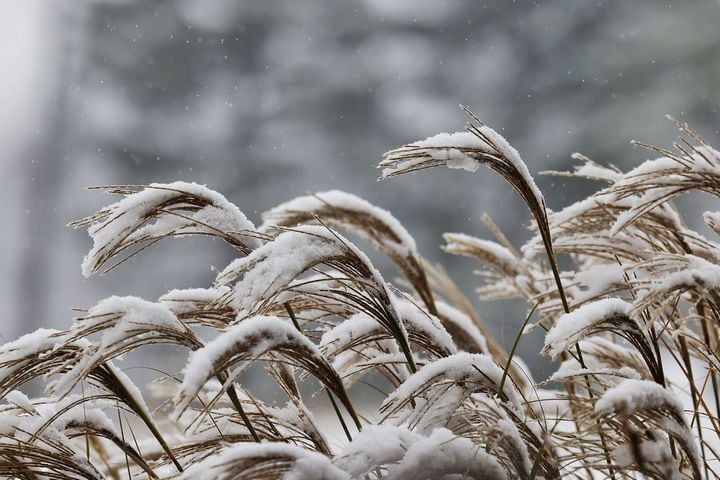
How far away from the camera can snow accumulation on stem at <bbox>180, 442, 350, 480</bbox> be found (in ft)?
1.61

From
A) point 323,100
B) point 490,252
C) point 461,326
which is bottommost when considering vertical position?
point 461,326

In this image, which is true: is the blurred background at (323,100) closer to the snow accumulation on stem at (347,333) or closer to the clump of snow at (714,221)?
the clump of snow at (714,221)

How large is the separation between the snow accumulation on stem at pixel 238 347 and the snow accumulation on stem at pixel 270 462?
0.04 m

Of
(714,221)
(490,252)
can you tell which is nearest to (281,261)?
(714,221)

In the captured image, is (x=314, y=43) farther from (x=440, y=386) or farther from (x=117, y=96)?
(x=440, y=386)

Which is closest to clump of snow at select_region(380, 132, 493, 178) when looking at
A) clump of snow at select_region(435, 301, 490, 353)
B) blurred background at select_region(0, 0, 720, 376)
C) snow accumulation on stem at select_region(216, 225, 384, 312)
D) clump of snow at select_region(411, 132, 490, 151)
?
clump of snow at select_region(411, 132, 490, 151)

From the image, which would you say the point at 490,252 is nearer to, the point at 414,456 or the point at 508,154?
the point at 508,154

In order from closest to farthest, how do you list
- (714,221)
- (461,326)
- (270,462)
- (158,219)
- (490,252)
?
(270,462) → (158,219) → (714,221) → (461,326) → (490,252)

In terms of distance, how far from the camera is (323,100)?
24.1 ft

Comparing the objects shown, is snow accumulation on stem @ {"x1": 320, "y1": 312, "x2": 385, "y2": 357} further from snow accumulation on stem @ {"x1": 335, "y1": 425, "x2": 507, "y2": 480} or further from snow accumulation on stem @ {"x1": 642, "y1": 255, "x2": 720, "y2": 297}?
snow accumulation on stem @ {"x1": 642, "y1": 255, "x2": 720, "y2": 297}

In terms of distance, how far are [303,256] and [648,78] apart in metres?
6.93

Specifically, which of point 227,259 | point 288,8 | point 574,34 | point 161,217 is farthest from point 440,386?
point 288,8

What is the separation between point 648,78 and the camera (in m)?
6.82

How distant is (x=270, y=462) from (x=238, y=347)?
82 mm
